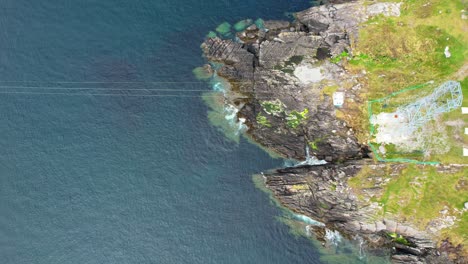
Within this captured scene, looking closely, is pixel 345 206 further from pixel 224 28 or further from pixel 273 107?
pixel 224 28

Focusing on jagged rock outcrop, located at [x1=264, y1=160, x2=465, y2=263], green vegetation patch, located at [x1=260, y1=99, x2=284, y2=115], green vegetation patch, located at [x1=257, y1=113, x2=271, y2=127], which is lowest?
jagged rock outcrop, located at [x1=264, y1=160, x2=465, y2=263]

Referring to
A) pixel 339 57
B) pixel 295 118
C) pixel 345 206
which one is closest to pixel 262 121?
pixel 295 118

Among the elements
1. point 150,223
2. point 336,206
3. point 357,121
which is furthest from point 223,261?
point 357,121

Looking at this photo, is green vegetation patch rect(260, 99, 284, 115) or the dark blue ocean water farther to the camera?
green vegetation patch rect(260, 99, 284, 115)

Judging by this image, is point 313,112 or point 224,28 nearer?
point 313,112

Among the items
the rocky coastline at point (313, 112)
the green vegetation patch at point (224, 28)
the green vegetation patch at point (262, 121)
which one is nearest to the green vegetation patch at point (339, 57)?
the rocky coastline at point (313, 112)

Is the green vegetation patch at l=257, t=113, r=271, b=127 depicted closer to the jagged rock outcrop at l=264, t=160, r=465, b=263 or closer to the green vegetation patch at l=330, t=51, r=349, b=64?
the jagged rock outcrop at l=264, t=160, r=465, b=263

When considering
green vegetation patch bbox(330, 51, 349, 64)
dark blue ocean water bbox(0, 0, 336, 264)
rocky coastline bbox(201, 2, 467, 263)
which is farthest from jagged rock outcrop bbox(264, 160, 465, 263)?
green vegetation patch bbox(330, 51, 349, 64)
